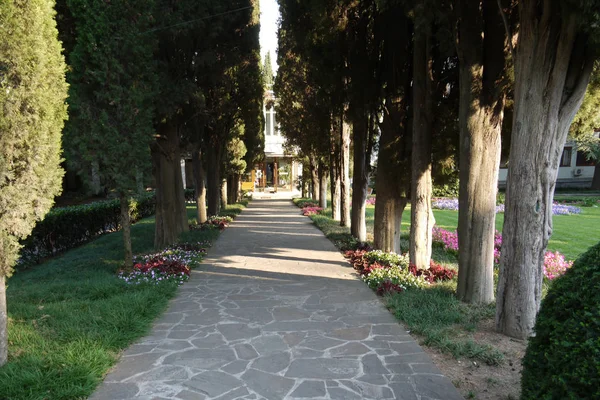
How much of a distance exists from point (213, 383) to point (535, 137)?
3889 mm

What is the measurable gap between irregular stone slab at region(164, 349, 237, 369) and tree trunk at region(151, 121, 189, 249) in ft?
19.8

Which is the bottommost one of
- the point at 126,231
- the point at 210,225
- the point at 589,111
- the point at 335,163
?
the point at 210,225

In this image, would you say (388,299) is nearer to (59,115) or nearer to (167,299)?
(167,299)

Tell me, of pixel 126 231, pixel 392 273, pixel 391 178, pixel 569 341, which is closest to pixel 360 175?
pixel 391 178

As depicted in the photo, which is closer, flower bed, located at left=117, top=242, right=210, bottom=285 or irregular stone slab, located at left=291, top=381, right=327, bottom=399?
irregular stone slab, located at left=291, top=381, right=327, bottom=399

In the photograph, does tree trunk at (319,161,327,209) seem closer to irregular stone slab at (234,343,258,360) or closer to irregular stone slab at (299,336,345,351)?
irregular stone slab at (299,336,345,351)

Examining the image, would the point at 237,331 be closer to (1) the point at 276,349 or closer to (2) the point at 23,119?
(1) the point at 276,349

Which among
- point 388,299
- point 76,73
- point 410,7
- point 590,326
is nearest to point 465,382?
point 590,326

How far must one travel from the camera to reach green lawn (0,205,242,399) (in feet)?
10.4

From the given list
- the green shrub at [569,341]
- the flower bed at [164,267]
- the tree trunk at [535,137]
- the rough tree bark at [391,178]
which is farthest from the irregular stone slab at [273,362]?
the rough tree bark at [391,178]

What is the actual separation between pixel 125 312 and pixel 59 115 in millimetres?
2342

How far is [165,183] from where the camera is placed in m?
9.71

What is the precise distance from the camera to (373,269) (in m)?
7.07

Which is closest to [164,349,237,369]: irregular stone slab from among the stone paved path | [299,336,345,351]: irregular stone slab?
the stone paved path
